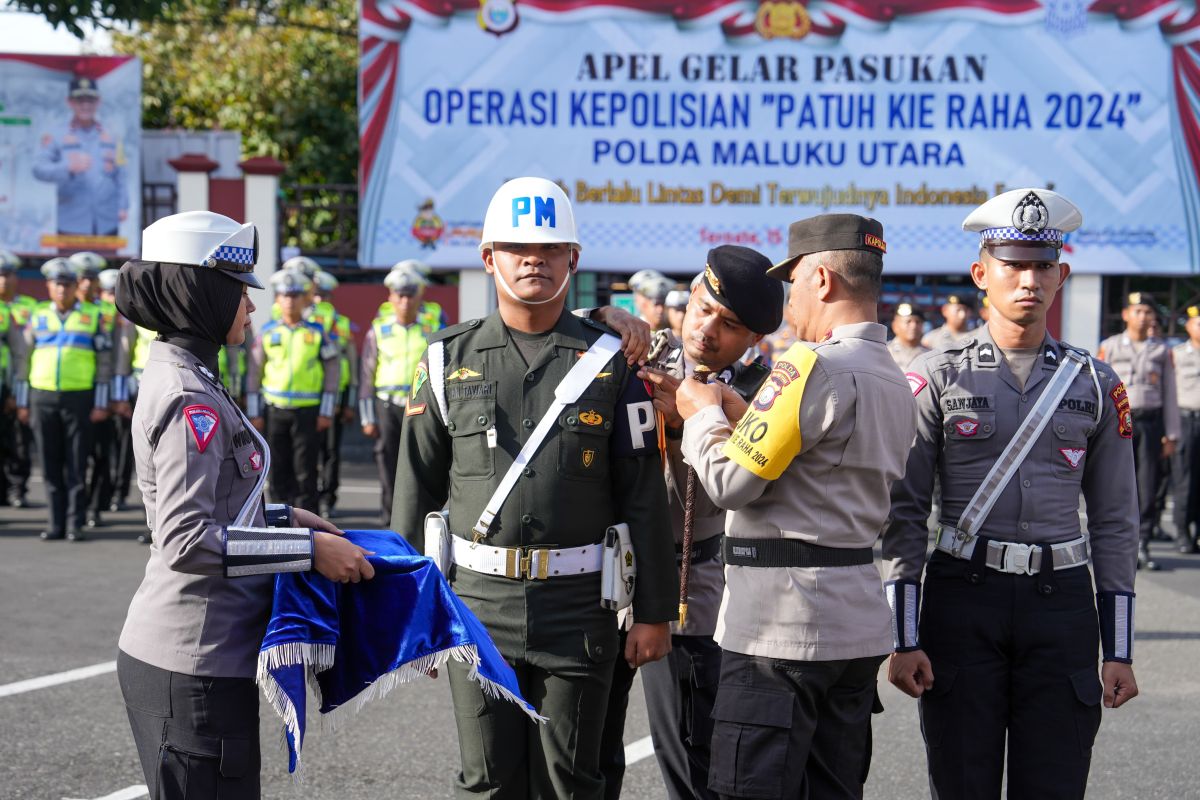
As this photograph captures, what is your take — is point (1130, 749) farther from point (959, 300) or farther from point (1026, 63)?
point (1026, 63)

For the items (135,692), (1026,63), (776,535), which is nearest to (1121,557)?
(776,535)

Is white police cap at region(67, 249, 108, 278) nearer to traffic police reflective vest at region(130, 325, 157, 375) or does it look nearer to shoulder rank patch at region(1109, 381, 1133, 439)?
traffic police reflective vest at region(130, 325, 157, 375)

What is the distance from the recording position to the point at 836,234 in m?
3.75

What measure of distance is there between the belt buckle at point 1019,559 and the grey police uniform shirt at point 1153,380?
8.52 meters

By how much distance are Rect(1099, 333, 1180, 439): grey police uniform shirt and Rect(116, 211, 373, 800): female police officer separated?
999 cm

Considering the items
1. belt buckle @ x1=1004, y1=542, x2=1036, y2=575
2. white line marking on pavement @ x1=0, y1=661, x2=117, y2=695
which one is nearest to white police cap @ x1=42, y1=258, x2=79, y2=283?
white line marking on pavement @ x1=0, y1=661, x2=117, y2=695

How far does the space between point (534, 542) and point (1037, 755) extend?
64.5 inches

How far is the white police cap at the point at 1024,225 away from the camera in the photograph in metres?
4.22

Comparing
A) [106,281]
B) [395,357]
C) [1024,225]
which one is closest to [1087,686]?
[1024,225]

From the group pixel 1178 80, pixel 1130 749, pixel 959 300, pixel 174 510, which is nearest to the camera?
pixel 174 510

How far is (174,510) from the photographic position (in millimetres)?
3445

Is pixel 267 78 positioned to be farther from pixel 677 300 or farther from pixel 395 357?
pixel 677 300

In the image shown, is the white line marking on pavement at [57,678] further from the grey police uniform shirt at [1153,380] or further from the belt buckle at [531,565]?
the grey police uniform shirt at [1153,380]

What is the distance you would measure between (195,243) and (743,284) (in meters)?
1.72
